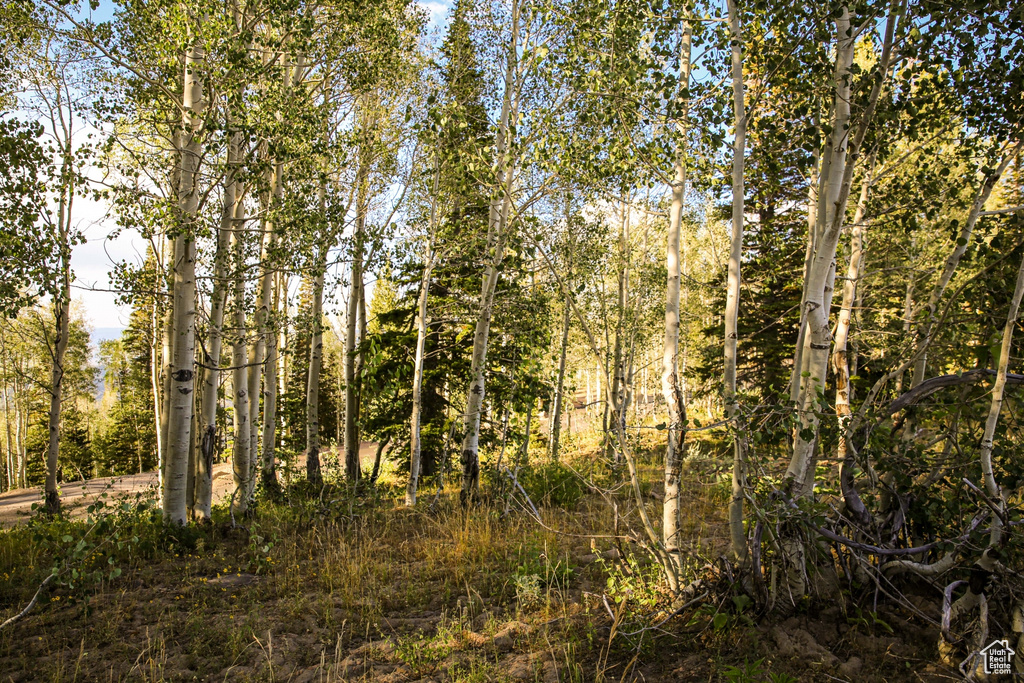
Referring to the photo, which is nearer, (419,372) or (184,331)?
(184,331)

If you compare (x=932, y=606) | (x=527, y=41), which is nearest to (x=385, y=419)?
(x=527, y=41)

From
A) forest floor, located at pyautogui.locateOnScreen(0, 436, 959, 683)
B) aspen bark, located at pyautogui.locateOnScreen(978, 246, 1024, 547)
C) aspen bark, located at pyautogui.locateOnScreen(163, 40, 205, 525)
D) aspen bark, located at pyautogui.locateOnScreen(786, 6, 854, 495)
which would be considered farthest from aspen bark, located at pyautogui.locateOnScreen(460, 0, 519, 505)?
aspen bark, located at pyautogui.locateOnScreen(978, 246, 1024, 547)

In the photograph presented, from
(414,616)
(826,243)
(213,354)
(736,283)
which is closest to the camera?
(826,243)

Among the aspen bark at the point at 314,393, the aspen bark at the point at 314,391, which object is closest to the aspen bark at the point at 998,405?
the aspen bark at the point at 314,393

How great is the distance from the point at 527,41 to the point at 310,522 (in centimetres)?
742

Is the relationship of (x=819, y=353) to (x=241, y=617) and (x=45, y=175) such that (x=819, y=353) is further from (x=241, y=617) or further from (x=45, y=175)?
(x=45, y=175)

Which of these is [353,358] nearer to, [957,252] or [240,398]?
[240,398]

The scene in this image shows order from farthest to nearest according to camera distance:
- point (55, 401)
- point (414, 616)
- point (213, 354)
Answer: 1. point (55, 401)
2. point (213, 354)
3. point (414, 616)

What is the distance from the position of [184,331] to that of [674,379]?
18.2ft

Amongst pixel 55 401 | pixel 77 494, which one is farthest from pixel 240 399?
pixel 77 494

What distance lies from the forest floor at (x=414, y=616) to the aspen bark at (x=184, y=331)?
2.10 feet

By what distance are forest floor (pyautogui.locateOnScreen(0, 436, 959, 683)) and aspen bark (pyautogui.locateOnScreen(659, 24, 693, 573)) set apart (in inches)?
9.0

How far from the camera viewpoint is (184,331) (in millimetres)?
6270

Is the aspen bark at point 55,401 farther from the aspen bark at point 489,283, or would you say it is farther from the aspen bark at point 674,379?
the aspen bark at point 674,379
